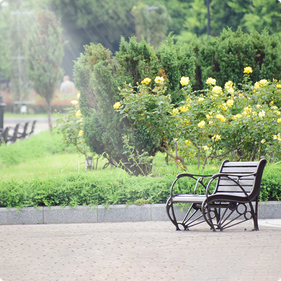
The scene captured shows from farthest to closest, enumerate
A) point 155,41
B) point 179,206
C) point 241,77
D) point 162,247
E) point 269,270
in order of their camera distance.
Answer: point 155,41 < point 241,77 < point 179,206 < point 162,247 < point 269,270

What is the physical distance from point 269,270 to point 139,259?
1199 mm

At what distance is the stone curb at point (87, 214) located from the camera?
20.5 ft

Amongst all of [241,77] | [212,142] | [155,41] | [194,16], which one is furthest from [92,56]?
[194,16]

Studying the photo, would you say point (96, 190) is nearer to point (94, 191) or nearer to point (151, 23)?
point (94, 191)

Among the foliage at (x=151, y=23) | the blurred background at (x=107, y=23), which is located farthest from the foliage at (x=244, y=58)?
the foliage at (x=151, y=23)

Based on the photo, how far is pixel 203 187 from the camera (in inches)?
256

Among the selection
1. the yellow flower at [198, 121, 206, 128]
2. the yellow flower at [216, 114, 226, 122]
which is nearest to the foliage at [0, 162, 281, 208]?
the yellow flower at [198, 121, 206, 128]

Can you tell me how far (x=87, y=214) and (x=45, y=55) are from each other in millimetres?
14706

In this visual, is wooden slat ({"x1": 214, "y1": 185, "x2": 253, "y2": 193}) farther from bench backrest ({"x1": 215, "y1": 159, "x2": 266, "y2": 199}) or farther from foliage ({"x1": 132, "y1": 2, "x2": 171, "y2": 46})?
foliage ({"x1": 132, "y1": 2, "x2": 171, "y2": 46})

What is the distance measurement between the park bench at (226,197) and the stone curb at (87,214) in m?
0.39

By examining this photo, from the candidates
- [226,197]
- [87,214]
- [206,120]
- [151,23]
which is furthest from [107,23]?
[226,197]

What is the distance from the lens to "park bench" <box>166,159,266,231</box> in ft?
17.8

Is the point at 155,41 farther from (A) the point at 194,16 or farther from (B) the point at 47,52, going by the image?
(B) the point at 47,52

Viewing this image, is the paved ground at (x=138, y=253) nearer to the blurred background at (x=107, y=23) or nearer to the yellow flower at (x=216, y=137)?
the yellow flower at (x=216, y=137)
